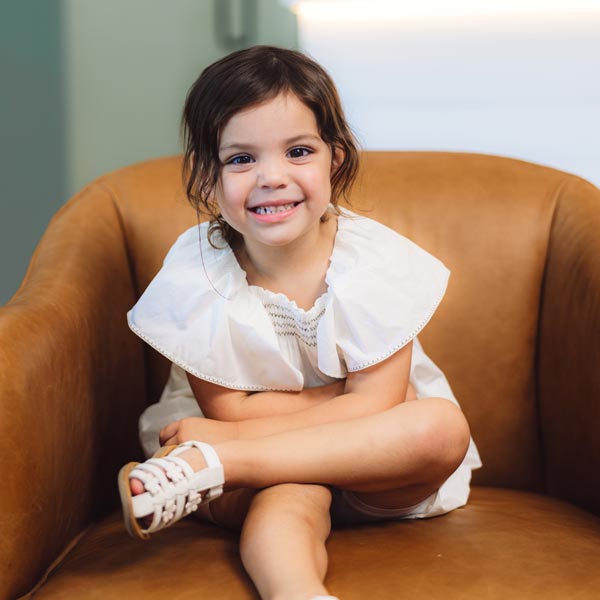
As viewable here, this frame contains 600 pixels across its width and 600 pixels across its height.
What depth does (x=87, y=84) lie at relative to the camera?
2.02 meters

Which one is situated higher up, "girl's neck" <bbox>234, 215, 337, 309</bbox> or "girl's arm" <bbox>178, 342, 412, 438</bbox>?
"girl's neck" <bbox>234, 215, 337, 309</bbox>

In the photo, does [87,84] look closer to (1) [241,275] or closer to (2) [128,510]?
(1) [241,275]

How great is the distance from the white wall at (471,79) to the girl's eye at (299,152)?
821 millimetres

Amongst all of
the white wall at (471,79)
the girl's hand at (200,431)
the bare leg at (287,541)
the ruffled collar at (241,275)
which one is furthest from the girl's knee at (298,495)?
the white wall at (471,79)

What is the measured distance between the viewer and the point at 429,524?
3.43 feet

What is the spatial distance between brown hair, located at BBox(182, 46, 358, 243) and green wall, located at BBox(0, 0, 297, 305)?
A: 890 millimetres

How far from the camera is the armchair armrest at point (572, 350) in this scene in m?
1.14

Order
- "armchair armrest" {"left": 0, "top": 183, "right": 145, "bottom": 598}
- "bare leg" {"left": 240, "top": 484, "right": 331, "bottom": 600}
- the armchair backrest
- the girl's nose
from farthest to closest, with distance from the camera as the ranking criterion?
the armchair backrest, the girl's nose, "armchair armrest" {"left": 0, "top": 183, "right": 145, "bottom": 598}, "bare leg" {"left": 240, "top": 484, "right": 331, "bottom": 600}

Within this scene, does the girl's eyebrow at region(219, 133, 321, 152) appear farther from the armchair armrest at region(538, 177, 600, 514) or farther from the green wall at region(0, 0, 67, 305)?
the green wall at region(0, 0, 67, 305)

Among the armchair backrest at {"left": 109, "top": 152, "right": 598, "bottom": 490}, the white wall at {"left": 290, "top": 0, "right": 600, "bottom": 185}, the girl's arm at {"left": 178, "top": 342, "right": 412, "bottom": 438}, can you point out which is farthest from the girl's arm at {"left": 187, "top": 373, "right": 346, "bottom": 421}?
the white wall at {"left": 290, "top": 0, "right": 600, "bottom": 185}

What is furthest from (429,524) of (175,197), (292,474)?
(175,197)

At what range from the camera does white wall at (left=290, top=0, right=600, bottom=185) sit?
187cm

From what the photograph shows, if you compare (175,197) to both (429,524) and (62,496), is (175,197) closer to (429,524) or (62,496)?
(62,496)

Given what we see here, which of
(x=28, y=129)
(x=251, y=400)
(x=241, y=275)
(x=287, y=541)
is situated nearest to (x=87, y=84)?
(x=28, y=129)
